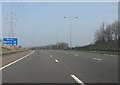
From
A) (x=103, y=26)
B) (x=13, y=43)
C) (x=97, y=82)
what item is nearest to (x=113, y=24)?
(x=103, y=26)

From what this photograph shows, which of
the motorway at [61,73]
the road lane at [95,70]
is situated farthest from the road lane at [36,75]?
the road lane at [95,70]

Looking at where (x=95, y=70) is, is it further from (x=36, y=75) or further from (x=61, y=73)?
(x=36, y=75)

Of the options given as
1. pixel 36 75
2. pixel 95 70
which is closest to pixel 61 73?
pixel 36 75

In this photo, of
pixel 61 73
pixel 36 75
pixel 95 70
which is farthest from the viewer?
pixel 95 70

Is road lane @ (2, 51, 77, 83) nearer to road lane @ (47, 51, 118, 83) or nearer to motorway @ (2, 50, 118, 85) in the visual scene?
motorway @ (2, 50, 118, 85)

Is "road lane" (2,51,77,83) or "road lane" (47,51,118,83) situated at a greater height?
"road lane" (47,51,118,83)

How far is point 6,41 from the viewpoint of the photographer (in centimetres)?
7431

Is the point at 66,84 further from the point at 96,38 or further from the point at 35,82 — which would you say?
the point at 96,38

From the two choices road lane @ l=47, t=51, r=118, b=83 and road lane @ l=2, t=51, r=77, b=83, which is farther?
Result: road lane @ l=47, t=51, r=118, b=83

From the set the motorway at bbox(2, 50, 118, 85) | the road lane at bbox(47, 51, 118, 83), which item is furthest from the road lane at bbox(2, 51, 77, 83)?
the road lane at bbox(47, 51, 118, 83)

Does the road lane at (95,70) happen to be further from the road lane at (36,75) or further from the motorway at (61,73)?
the road lane at (36,75)

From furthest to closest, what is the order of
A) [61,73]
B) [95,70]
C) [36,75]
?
1. [95,70]
2. [61,73]
3. [36,75]

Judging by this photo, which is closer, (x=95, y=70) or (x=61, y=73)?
(x=61, y=73)

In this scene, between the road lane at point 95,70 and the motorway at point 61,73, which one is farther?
the road lane at point 95,70
